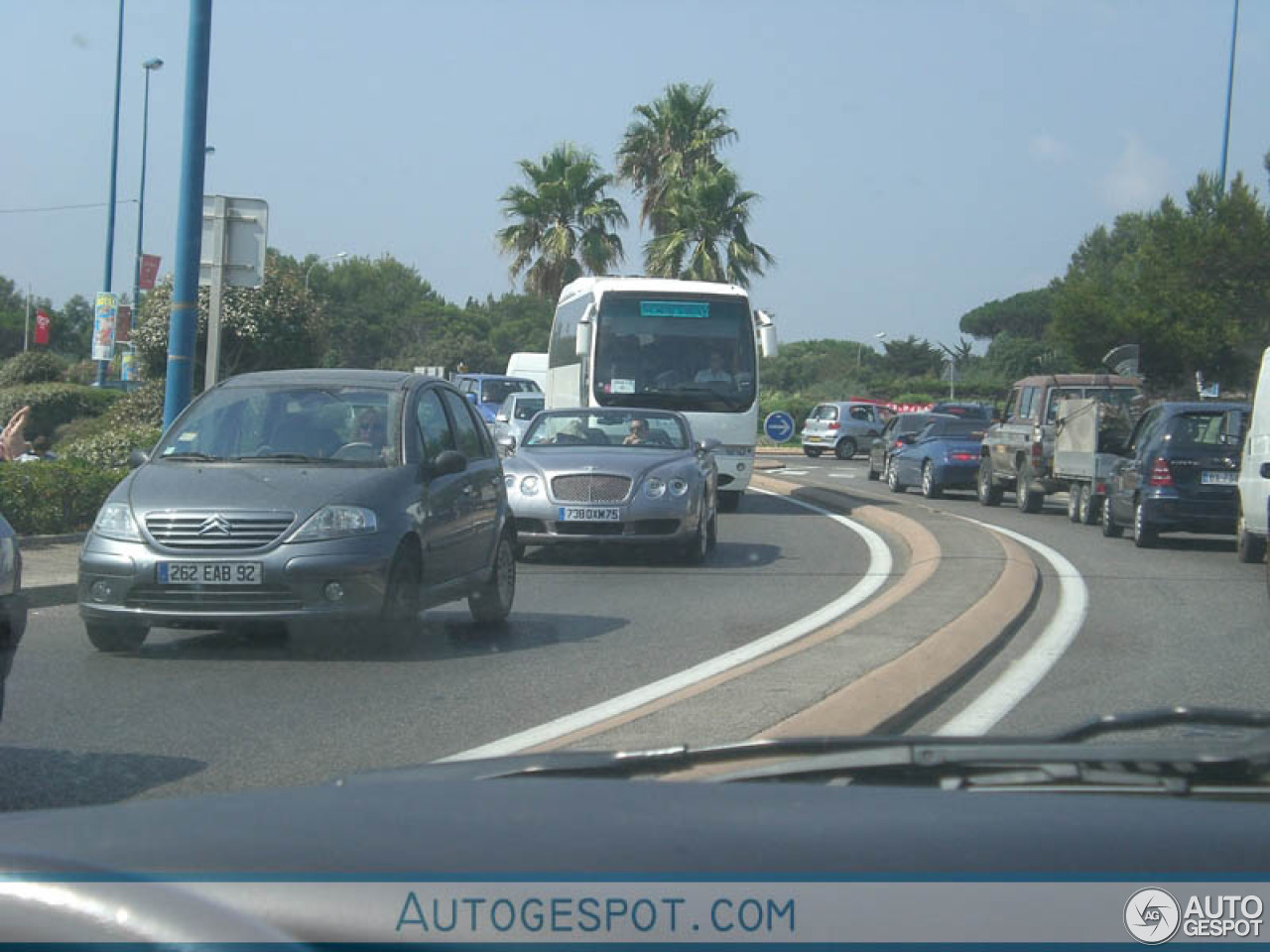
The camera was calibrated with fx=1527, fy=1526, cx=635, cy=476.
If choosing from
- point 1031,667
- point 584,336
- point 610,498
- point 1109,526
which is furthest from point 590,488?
point 584,336

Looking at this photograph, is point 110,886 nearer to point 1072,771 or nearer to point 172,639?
point 1072,771

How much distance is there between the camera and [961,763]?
2426 mm

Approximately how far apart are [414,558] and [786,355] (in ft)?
381

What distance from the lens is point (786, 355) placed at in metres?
124

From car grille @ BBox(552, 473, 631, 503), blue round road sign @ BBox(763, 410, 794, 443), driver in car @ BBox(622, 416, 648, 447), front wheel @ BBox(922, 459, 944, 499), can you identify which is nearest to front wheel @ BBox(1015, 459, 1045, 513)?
front wheel @ BBox(922, 459, 944, 499)

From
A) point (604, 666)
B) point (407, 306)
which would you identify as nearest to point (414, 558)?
point (604, 666)

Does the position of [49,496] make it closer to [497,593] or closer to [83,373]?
[497,593]

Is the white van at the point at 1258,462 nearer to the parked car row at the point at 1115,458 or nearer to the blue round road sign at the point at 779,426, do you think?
the parked car row at the point at 1115,458

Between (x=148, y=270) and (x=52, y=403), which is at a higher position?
(x=148, y=270)

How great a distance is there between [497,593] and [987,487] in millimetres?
17505

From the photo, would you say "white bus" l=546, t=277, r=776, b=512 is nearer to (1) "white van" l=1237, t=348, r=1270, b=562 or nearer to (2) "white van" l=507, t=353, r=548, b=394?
(1) "white van" l=1237, t=348, r=1270, b=562

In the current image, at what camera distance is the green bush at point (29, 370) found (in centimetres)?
3869

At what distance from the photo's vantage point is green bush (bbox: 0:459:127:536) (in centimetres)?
1378

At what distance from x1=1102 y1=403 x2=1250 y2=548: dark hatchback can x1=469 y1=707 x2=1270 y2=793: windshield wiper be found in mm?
15190
